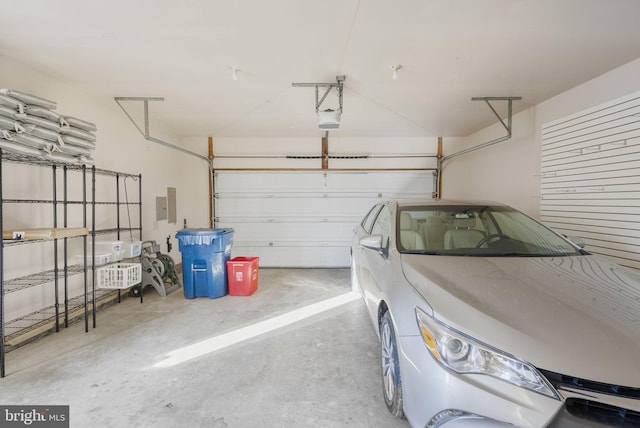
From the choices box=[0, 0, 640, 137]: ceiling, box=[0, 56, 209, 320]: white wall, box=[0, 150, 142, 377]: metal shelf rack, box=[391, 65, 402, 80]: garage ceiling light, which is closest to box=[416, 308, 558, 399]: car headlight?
box=[0, 0, 640, 137]: ceiling

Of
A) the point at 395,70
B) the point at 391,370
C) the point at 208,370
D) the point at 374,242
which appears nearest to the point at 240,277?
the point at 208,370

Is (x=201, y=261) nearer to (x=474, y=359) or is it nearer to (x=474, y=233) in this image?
(x=474, y=233)

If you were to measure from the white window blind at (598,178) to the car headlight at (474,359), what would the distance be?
277 centimetres

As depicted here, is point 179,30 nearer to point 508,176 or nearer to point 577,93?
point 577,93

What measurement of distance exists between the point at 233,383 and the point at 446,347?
5.34 feet

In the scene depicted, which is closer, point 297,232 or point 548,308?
point 548,308

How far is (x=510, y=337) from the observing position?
42.0 inches

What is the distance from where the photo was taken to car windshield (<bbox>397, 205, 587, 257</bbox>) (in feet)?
6.49

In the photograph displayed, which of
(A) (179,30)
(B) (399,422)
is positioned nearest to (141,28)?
(A) (179,30)

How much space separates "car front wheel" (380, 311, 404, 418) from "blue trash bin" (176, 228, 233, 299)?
8.93 ft

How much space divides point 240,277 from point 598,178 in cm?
446

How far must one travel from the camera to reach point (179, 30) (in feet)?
7.06

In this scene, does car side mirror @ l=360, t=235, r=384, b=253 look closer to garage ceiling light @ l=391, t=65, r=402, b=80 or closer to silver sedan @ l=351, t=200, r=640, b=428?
silver sedan @ l=351, t=200, r=640, b=428
